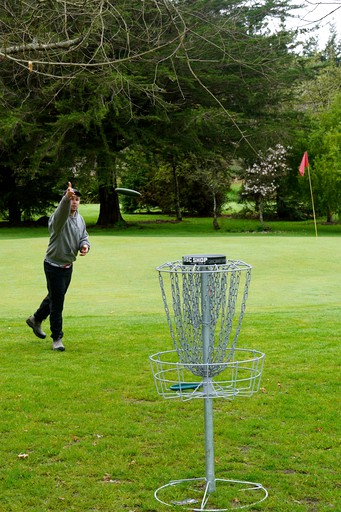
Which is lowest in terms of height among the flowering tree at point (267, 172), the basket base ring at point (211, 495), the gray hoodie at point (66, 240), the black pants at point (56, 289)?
the basket base ring at point (211, 495)

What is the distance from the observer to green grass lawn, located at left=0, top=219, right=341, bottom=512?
15.6 ft

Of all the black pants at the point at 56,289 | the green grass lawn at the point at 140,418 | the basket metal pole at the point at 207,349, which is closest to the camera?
the basket metal pole at the point at 207,349

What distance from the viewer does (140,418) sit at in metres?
6.28

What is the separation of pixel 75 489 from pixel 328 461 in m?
1.71

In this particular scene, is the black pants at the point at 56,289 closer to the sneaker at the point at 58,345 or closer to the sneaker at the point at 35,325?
the sneaker at the point at 58,345

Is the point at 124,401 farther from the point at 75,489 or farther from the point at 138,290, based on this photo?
the point at 138,290

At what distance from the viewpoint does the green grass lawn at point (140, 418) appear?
475 cm

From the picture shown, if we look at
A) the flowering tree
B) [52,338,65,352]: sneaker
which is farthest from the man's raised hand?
the flowering tree

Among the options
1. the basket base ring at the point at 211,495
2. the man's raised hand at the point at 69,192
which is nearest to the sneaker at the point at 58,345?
the man's raised hand at the point at 69,192

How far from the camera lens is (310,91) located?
2554 inches

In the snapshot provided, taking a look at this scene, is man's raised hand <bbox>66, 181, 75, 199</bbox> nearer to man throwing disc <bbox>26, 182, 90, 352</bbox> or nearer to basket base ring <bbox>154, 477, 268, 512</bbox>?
man throwing disc <bbox>26, 182, 90, 352</bbox>

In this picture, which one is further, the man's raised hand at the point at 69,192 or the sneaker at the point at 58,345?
the sneaker at the point at 58,345

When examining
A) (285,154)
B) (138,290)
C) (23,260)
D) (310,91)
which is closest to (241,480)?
(138,290)

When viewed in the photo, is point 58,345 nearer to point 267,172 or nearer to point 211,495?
point 211,495
